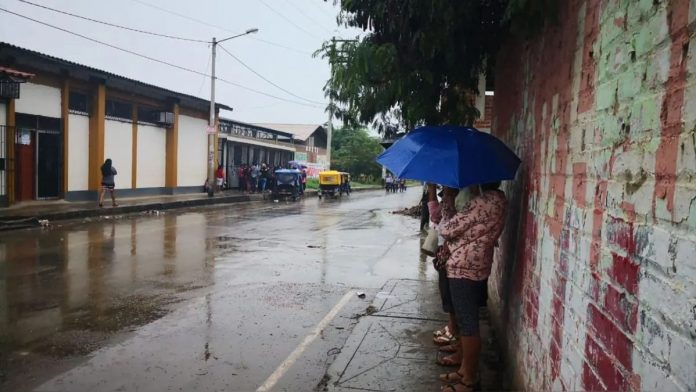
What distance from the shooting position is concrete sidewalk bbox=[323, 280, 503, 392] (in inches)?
166

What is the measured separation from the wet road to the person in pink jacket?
1.25 meters

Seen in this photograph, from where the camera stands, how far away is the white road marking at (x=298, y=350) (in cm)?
427

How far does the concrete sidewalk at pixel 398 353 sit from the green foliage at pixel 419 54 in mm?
2304

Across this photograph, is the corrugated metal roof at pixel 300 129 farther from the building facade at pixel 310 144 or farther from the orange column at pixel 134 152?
the orange column at pixel 134 152

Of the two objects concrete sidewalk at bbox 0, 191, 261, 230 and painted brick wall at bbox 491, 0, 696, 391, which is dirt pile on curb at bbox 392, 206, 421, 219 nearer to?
concrete sidewalk at bbox 0, 191, 261, 230

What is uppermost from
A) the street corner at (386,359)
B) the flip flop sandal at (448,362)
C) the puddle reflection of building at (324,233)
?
the flip flop sandal at (448,362)

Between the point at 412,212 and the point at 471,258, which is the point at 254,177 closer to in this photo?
the point at 412,212

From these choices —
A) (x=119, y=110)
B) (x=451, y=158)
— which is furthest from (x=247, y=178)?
(x=451, y=158)

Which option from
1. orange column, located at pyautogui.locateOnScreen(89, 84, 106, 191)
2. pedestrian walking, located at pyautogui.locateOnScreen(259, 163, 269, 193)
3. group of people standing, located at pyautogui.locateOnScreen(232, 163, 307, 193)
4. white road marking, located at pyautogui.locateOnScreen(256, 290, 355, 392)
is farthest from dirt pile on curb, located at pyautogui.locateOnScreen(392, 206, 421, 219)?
white road marking, located at pyautogui.locateOnScreen(256, 290, 355, 392)

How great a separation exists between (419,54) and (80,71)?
17.3 meters

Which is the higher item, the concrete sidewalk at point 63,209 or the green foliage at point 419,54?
the green foliage at point 419,54

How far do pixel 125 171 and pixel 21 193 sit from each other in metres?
5.15

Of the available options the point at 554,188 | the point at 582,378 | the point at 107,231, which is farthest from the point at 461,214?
the point at 107,231

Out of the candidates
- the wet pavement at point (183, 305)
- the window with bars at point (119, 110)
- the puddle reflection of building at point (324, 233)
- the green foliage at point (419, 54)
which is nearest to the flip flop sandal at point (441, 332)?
the wet pavement at point (183, 305)
